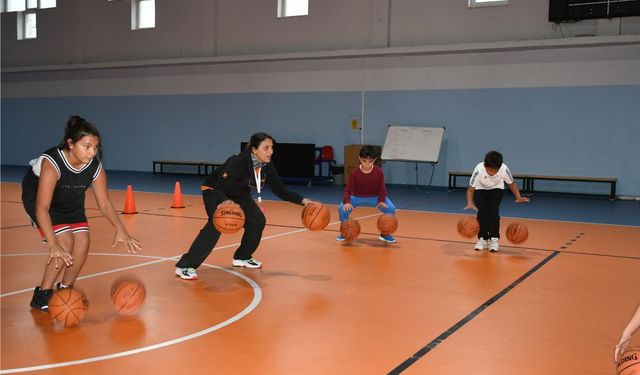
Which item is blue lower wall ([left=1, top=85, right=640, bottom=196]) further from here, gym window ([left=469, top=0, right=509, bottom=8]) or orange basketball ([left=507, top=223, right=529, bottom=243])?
orange basketball ([left=507, top=223, right=529, bottom=243])

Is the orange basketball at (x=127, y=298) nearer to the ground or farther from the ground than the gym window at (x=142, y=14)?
nearer to the ground

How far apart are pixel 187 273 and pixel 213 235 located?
454mm

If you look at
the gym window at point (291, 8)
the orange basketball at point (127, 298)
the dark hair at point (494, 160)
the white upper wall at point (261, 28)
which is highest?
the gym window at point (291, 8)

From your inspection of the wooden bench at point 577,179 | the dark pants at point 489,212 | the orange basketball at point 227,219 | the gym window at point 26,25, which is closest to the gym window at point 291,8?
the wooden bench at point 577,179

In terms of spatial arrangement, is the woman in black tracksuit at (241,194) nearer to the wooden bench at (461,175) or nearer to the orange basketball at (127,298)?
the orange basketball at (127,298)

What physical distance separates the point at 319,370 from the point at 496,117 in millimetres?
15144

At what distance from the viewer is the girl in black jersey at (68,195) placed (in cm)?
484

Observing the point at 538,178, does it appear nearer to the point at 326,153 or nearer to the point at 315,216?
the point at 326,153

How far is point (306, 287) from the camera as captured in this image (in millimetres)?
6273

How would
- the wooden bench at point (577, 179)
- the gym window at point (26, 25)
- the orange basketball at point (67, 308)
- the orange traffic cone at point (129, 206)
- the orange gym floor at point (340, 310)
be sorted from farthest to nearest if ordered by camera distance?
the gym window at point (26, 25)
the wooden bench at point (577, 179)
the orange traffic cone at point (129, 206)
the orange basketball at point (67, 308)
the orange gym floor at point (340, 310)

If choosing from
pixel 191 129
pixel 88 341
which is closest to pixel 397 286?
pixel 88 341

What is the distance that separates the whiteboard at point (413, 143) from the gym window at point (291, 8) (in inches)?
194

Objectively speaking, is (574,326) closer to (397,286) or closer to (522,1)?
(397,286)

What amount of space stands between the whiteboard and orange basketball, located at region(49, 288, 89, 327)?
14160mm
